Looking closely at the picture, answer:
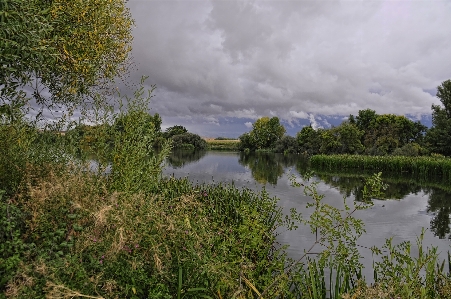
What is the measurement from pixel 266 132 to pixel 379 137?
46.5 meters

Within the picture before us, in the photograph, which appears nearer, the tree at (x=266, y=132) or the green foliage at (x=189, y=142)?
the green foliage at (x=189, y=142)

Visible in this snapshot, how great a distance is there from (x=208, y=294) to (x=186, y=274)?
0.31 m

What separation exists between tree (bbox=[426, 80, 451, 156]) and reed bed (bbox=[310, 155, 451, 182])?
456 inches

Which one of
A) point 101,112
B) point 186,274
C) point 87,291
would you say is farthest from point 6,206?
point 101,112

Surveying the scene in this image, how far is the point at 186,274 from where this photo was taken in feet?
10.8

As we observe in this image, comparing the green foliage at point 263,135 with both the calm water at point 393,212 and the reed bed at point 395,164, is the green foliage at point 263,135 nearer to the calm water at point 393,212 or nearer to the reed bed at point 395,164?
the reed bed at point 395,164

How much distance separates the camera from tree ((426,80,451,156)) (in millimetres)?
44000

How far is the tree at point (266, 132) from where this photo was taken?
9888cm

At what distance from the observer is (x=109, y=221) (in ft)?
9.39

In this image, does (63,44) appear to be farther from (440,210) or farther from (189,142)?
(189,142)

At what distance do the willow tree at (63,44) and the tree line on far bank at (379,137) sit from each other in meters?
42.4

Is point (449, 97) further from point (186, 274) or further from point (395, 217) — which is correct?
point (186, 274)

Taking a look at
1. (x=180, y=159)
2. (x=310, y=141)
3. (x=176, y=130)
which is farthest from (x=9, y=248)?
(x=176, y=130)

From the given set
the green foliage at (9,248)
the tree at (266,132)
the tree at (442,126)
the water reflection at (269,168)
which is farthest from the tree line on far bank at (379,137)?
the green foliage at (9,248)
